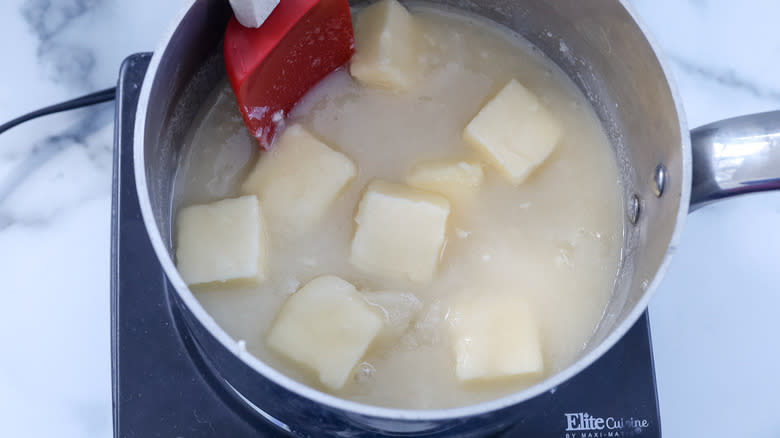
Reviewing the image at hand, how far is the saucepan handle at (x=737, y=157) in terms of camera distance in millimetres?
835

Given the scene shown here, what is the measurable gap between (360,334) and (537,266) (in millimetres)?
274

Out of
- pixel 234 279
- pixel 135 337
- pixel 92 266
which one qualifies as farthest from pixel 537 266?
pixel 92 266

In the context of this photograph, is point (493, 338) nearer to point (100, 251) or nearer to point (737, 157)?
point (737, 157)

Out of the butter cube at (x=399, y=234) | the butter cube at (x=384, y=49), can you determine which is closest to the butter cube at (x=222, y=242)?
the butter cube at (x=399, y=234)

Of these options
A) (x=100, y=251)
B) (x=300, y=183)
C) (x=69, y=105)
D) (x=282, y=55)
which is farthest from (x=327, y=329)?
(x=69, y=105)

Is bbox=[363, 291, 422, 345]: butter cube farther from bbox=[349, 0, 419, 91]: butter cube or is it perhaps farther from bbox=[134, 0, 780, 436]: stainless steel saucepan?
bbox=[349, 0, 419, 91]: butter cube

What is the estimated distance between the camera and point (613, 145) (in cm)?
117

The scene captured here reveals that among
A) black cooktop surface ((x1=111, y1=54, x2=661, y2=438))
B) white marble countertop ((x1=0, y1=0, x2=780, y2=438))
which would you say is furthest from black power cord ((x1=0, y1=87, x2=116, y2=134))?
black cooktop surface ((x1=111, y1=54, x2=661, y2=438))

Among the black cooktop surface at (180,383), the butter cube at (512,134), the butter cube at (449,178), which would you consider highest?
the butter cube at (512,134)

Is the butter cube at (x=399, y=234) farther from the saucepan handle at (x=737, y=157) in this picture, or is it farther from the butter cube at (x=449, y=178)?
the saucepan handle at (x=737, y=157)

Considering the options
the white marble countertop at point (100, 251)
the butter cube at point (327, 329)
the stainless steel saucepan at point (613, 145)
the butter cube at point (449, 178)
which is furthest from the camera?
the white marble countertop at point (100, 251)

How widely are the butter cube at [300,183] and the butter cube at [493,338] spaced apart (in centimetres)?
23

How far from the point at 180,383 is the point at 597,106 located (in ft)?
2.38

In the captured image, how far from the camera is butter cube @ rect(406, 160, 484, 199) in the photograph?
42.4 inches
